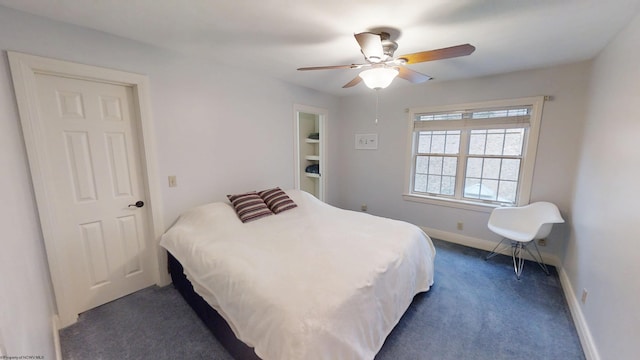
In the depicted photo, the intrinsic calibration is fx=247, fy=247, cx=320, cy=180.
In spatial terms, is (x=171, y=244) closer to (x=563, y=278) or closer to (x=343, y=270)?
A: (x=343, y=270)

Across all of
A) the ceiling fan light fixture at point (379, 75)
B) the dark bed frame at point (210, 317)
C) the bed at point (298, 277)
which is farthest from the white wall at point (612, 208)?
the dark bed frame at point (210, 317)

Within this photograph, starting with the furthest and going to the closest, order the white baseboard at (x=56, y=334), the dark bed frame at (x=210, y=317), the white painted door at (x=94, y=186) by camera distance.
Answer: the white painted door at (x=94, y=186)
the white baseboard at (x=56, y=334)
the dark bed frame at (x=210, y=317)

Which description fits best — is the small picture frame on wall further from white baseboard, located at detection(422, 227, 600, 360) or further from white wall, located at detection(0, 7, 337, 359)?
white baseboard, located at detection(422, 227, 600, 360)

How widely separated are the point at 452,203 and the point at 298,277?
287cm

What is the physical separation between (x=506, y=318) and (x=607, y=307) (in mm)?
673

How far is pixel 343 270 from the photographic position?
1.66 metres

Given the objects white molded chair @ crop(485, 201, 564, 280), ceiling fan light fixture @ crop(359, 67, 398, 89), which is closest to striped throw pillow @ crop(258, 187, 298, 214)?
ceiling fan light fixture @ crop(359, 67, 398, 89)

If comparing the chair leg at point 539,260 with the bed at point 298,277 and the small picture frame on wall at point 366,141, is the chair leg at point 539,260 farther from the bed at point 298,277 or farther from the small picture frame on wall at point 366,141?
the small picture frame on wall at point 366,141

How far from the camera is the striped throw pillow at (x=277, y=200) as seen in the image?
285 centimetres

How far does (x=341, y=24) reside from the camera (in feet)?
5.80

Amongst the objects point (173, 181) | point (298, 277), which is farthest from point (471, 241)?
point (173, 181)

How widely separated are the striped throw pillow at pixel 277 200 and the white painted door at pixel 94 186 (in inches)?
47.2

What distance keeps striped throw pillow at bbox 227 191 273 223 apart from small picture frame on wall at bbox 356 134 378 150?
2216 millimetres

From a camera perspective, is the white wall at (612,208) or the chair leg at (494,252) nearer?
the white wall at (612,208)
